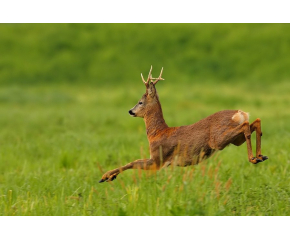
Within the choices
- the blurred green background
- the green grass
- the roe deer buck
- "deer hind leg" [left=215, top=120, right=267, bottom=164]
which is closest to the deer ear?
the roe deer buck

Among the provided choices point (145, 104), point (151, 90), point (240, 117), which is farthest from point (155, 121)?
point (240, 117)

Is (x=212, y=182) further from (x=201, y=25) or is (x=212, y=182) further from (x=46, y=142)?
(x=201, y=25)

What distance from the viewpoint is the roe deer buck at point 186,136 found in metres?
6.62

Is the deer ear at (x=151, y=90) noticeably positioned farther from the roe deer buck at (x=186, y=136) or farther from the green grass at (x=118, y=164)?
the green grass at (x=118, y=164)

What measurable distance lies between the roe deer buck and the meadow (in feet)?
0.52

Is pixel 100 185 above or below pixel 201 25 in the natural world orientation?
below

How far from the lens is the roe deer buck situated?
662 centimetres

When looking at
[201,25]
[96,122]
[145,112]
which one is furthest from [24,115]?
[201,25]

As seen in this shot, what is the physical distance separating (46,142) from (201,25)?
20.9 metres

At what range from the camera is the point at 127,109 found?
19.7 m

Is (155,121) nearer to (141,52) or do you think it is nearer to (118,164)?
(118,164)

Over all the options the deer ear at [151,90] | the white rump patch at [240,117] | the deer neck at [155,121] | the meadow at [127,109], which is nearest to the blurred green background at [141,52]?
the meadow at [127,109]

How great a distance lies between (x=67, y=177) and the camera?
8188 mm

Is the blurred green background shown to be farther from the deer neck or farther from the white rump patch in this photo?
the white rump patch
